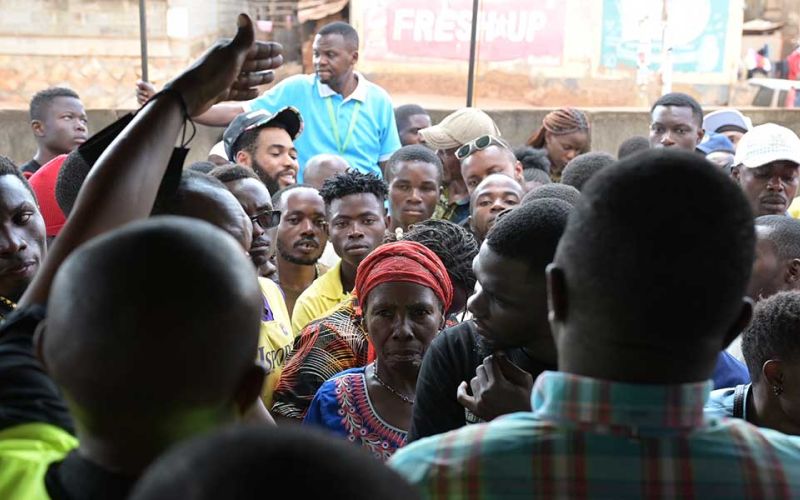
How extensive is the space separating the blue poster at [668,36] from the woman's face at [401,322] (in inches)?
457

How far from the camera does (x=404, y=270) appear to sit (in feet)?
11.1

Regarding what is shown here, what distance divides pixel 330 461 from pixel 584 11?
14.9m

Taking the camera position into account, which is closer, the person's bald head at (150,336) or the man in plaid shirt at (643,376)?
the person's bald head at (150,336)

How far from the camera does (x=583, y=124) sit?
25.2 ft

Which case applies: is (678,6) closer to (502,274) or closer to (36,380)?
(502,274)

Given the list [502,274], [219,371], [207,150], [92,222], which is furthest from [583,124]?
[219,371]

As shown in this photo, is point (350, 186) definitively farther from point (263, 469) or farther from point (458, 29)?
point (458, 29)

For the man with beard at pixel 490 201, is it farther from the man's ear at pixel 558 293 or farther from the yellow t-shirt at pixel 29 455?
the yellow t-shirt at pixel 29 455

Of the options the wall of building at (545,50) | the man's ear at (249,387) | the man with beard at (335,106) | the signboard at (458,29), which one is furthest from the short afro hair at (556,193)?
the signboard at (458,29)

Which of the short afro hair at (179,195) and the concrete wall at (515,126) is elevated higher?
the short afro hair at (179,195)

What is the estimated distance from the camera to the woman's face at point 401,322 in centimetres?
329

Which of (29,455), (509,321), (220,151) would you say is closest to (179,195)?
(509,321)

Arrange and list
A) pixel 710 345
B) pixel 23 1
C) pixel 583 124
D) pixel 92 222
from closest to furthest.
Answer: pixel 710 345
pixel 92 222
pixel 583 124
pixel 23 1

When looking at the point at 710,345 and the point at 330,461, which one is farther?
the point at 710,345
